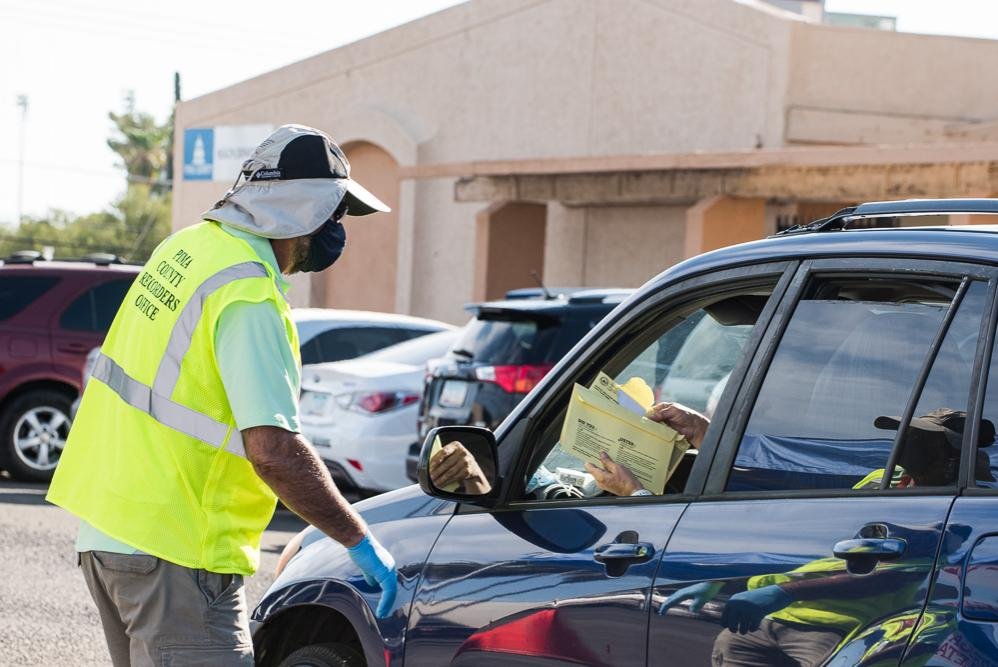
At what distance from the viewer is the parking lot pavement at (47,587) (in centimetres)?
679

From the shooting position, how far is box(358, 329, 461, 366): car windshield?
1227cm

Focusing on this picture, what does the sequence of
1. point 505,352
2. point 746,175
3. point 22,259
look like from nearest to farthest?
point 505,352 < point 22,259 < point 746,175

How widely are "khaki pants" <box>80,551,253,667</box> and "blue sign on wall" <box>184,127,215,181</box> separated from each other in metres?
30.1

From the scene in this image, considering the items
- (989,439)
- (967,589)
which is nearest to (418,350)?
(989,439)

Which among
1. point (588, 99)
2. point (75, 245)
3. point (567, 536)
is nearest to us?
point (567, 536)

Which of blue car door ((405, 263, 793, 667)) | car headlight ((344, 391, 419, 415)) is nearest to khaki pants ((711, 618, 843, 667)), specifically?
blue car door ((405, 263, 793, 667))

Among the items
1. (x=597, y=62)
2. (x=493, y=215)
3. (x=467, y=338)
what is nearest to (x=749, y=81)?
(x=597, y=62)

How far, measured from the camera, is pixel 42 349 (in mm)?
12922

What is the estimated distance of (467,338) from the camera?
10656 millimetres

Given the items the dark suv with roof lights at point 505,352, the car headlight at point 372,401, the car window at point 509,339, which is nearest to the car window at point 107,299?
the car headlight at point 372,401

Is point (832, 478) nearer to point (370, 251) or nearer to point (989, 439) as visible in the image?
point (989, 439)

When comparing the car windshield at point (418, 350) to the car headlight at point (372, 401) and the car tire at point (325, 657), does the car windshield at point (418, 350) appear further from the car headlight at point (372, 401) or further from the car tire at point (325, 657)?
the car tire at point (325, 657)

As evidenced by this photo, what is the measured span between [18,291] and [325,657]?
9.85 metres

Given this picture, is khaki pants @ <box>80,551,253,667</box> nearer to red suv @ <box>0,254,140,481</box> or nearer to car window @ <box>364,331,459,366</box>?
car window @ <box>364,331,459,366</box>
